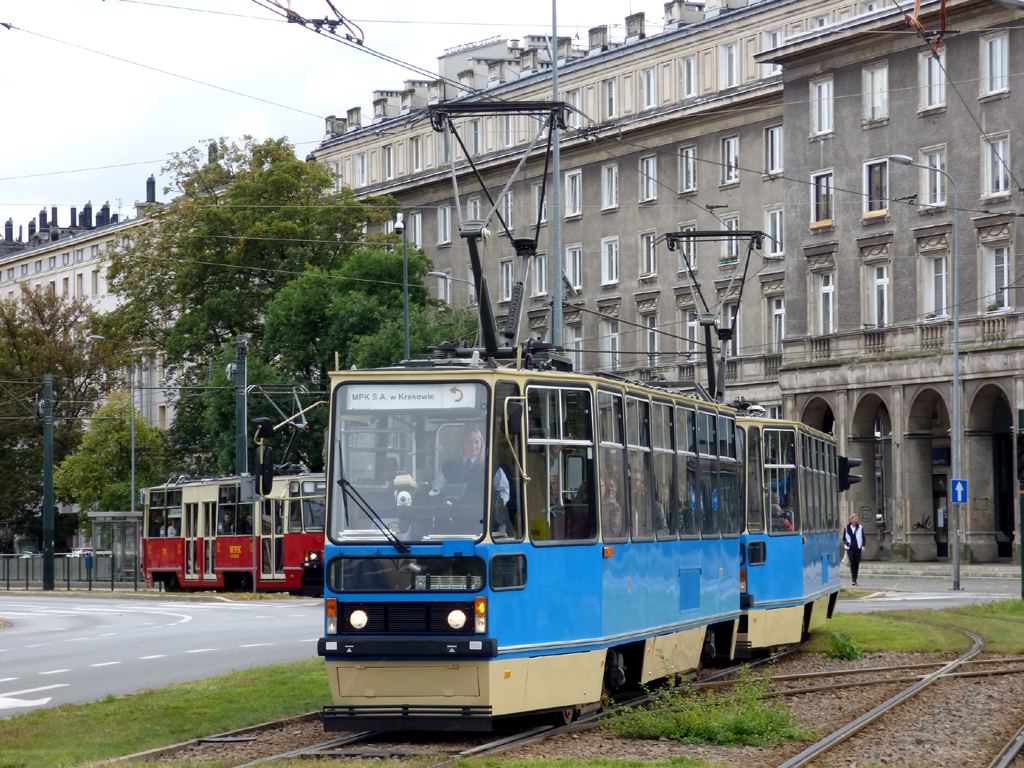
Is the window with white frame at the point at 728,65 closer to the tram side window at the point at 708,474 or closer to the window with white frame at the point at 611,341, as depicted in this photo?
the window with white frame at the point at 611,341

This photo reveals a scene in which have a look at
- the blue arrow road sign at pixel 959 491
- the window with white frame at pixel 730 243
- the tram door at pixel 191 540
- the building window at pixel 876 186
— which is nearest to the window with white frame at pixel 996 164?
the building window at pixel 876 186

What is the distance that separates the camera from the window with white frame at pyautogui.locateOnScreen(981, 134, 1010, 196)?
49.5 metres

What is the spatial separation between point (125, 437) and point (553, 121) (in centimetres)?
5756

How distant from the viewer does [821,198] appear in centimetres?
5556

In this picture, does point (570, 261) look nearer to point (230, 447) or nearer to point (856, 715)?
point (230, 447)

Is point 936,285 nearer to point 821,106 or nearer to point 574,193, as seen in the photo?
point 821,106

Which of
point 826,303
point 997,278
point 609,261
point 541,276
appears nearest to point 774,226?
point 826,303

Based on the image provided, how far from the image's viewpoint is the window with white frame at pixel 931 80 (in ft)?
168

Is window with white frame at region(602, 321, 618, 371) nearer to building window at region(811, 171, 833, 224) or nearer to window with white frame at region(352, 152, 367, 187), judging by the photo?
building window at region(811, 171, 833, 224)

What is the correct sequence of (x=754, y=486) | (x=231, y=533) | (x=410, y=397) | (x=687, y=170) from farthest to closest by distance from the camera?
(x=687, y=170) → (x=231, y=533) → (x=754, y=486) → (x=410, y=397)

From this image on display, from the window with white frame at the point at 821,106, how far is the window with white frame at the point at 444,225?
69.7ft

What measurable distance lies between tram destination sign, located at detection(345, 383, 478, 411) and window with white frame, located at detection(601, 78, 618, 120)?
5292 centimetres

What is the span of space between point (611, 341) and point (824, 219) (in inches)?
499

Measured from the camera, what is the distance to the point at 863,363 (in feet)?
176
